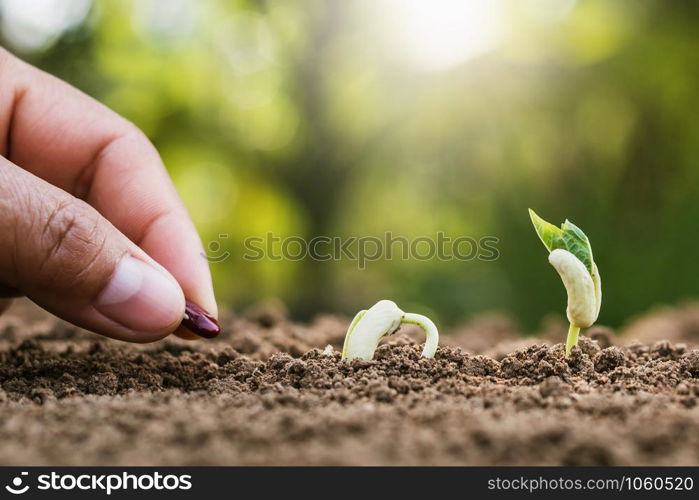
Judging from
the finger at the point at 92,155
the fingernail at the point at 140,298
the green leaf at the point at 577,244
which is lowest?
the fingernail at the point at 140,298

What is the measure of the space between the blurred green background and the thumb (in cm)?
365

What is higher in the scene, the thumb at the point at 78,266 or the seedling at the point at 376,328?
the thumb at the point at 78,266

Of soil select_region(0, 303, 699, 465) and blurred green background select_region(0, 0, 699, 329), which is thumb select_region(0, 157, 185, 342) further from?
blurred green background select_region(0, 0, 699, 329)

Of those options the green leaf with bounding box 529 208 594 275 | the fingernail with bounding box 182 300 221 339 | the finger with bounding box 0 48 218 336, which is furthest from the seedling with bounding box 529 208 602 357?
the finger with bounding box 0 48 218 336

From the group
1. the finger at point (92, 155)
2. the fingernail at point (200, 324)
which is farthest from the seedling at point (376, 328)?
the finger at point (92, 155)

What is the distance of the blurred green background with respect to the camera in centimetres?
593

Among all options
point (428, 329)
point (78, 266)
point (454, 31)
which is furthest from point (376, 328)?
point (454, 31)

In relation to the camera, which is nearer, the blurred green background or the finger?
the finger

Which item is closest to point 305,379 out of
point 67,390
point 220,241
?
point 67,390

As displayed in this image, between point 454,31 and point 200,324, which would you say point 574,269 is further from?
point 454,31

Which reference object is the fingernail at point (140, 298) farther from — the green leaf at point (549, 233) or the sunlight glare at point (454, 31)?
the sunlight glare at point (454, 31)

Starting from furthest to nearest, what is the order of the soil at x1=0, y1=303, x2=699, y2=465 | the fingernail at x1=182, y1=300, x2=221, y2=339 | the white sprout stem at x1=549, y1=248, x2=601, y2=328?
the fingernail at x1=182, y1=300, x2=221, y2=339
the white sprout stem at x1=549, y1=248, x2=601, y2=328
the soil at x1=0, y1=303, x2=699, y2=465

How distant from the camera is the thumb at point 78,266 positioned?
4.54ft

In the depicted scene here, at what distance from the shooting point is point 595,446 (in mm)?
908
